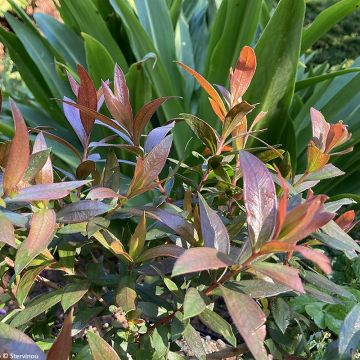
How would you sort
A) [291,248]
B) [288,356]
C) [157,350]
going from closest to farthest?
[291,248] → [157,350] → [288,356]

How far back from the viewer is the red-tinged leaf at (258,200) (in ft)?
1.48

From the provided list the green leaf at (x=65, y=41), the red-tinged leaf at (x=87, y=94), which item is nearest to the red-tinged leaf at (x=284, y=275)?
the red-tinged leaf at (x=87, y=94)

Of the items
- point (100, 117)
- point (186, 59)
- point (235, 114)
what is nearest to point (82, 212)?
point (100, 117)

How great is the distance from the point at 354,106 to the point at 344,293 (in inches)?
41.7

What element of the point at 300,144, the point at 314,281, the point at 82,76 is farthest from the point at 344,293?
the point at 300,144

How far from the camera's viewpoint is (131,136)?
0.65 meters

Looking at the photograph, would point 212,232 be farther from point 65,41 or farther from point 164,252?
point 65,41

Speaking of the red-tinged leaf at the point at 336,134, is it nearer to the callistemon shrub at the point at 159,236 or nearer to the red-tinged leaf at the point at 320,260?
the callistemon shrub at the point at 159,236

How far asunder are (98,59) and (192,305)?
1.05 meters

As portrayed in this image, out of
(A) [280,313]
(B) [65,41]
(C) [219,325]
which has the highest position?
(B) [65,41]

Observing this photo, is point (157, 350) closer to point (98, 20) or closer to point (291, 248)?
point (291, 248)

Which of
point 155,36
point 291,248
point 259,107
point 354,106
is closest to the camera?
point 291,248

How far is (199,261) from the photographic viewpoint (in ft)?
1.33

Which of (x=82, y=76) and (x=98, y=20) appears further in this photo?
(x=98, y=20)
